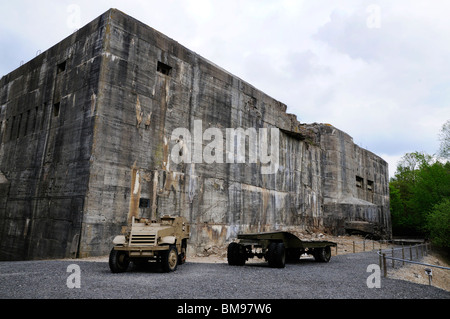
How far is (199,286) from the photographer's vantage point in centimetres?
785

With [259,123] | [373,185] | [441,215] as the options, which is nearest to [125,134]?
[259,123]

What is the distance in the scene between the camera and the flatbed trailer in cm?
1207

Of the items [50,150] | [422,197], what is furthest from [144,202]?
[422,197]

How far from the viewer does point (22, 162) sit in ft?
63.0

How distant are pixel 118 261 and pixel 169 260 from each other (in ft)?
4.92

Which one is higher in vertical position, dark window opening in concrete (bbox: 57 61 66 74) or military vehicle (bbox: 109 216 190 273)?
dark window opening in concrete (bbox: 57 61 66 74)

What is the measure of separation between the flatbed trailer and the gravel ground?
1473mm

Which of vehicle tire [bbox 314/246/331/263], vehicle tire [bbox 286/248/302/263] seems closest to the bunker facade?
vehicle tire [bbox 286/248/302/263]

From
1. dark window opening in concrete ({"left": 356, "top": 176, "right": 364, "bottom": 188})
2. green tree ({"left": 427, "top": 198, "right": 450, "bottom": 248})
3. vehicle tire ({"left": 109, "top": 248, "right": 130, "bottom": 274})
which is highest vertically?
dark window opening in concrete ({"left": 356, "top": 176, "right": 364, "bottom": 188})

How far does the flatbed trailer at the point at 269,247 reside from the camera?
12.1 meters

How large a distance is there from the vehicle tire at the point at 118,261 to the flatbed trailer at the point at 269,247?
14.0 feet

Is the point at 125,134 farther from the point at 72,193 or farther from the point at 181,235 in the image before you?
the point at 181,235

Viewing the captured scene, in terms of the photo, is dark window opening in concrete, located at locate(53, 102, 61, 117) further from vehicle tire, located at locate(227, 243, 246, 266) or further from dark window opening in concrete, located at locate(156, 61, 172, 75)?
vehicle tire, located at locate(227, 243, 246, 266)
